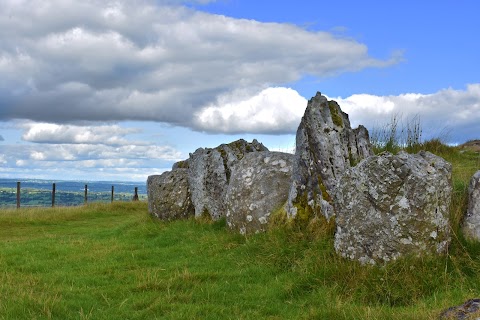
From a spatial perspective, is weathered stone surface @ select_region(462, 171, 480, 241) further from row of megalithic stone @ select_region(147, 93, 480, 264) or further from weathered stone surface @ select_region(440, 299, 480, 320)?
weathered stone surface @ select_region(440, 299, 480, 320)

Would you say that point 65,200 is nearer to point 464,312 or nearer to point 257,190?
point 257,190

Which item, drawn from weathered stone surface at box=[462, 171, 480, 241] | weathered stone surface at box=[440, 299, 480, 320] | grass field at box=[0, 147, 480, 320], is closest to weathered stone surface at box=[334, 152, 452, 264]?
grass field at box=[0, 147, 480, 320]

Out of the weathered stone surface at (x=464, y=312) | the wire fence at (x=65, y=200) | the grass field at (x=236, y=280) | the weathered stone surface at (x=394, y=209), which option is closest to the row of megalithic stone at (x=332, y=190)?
the weathered stone surface at (x=394, y=209)

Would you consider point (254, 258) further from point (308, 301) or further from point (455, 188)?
point (455, 188)

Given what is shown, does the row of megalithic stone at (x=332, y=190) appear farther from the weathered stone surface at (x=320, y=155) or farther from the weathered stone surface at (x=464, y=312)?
the weathered stone surface at (x=464, y=312)

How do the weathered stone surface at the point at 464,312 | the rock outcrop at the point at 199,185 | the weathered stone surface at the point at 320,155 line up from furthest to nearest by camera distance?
the rock outcrop at the point at 199,185, the weathered stone surface at the point at 320,155, the weathered stone surface at the point at 464,312

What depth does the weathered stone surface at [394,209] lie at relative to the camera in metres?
8.66

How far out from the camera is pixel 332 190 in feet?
33.4

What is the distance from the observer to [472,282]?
27.0 feet

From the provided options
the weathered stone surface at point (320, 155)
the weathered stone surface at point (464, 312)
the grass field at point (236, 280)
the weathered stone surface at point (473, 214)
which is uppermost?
the weathered stone surface at point (320, 155)

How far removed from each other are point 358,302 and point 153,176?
12.5m

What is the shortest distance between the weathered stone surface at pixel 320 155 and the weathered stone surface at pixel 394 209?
1783 millimetres

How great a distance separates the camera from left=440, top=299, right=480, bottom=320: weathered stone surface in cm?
524

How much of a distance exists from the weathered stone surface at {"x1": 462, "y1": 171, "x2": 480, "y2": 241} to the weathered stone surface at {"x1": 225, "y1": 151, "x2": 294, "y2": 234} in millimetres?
4476
